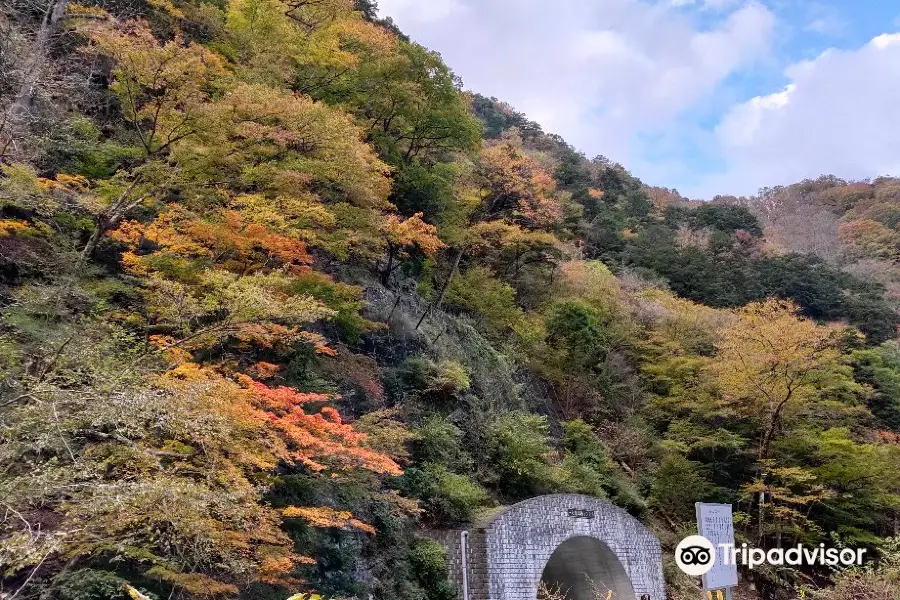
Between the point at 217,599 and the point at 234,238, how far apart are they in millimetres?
5193

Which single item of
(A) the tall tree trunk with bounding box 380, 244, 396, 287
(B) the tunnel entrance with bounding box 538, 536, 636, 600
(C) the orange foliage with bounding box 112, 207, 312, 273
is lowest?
(B) the tunnel entrance with bounding box 538, 536, 636, 600

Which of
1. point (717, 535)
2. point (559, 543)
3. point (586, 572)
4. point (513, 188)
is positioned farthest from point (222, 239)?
point (513, 188)

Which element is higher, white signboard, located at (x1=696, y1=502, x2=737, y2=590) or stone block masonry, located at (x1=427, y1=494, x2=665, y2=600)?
white signboard, located at (x1=696, y1=502, x2=737, y2=590)

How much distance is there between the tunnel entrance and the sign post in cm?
705

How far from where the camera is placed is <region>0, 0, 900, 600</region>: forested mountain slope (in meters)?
6.70

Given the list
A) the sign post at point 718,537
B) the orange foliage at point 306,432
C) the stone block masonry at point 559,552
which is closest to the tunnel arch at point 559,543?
the stone block masonry at point 559,552

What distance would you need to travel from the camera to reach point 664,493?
18.6 m

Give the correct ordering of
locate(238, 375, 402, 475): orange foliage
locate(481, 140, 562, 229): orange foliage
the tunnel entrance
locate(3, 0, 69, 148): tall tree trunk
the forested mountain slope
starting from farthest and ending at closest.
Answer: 1. locate(481, 140, 562, 229): orange foliage
2. the tunnel entrance
3. locate(238, 375, 402, 475): orange foliage
4. locate(3, 0, 69, 148): tall tree trunk
5. the forested mountain slope

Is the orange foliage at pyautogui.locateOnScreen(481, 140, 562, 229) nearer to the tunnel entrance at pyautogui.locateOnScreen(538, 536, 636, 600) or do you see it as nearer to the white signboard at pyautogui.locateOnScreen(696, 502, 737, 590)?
the tunnel entrance at pyautogui.locateOnScreen(538, 536, 636, 600)

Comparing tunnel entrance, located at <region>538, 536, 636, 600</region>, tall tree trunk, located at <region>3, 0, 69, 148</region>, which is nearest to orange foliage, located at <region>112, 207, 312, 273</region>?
tall tree trunk, located at <region>3, 0, 69, 148</region>

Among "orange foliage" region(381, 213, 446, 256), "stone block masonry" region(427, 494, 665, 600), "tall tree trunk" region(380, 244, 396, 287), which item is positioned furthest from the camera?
"tall tree trunk" region(380, 244, 396, 287)

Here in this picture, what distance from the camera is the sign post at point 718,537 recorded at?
620 cm

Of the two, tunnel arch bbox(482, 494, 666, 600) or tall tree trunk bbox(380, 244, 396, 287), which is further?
tall tree trunk bbox(380, 244, 396, 287)

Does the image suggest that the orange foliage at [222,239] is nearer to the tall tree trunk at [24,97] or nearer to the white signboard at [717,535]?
the tall tree trunk at [24,97]
